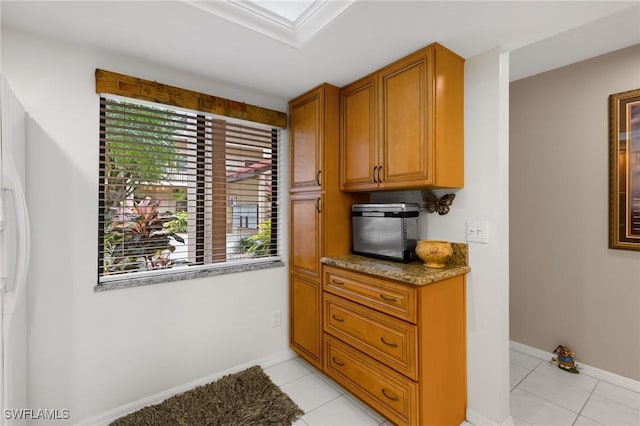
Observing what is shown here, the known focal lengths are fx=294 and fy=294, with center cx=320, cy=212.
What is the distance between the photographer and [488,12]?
1.47 m

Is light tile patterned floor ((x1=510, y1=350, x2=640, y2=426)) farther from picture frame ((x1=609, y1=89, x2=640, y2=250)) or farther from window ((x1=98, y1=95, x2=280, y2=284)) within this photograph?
window ((x1=98, y1=95, x2=280, y2=284))

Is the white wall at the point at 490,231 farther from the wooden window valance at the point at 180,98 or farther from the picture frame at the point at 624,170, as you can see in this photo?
the wooden window valance at the point at 180,98

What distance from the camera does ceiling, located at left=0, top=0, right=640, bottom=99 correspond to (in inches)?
57.1

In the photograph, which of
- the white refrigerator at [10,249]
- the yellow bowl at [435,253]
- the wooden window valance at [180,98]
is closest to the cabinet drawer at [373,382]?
the yellow bowl at [435,253]

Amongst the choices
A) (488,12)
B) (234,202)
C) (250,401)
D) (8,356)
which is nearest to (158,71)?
(234,202)

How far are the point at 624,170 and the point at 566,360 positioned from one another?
1516 millimetres

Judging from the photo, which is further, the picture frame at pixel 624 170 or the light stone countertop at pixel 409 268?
the picture frame at pixel 624 170

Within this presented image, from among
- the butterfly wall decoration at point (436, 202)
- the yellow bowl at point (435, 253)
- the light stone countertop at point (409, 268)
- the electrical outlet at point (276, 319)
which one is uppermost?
the butterfly wall decoration at point (436, 202)

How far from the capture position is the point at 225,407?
6.40 ft

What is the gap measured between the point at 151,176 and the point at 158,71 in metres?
0.73

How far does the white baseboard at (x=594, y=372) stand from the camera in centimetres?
210

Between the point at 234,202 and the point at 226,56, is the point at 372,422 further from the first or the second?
the point at 226,56

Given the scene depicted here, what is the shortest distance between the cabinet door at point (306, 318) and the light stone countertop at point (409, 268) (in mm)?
369

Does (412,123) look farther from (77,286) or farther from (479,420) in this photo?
(77,286)
